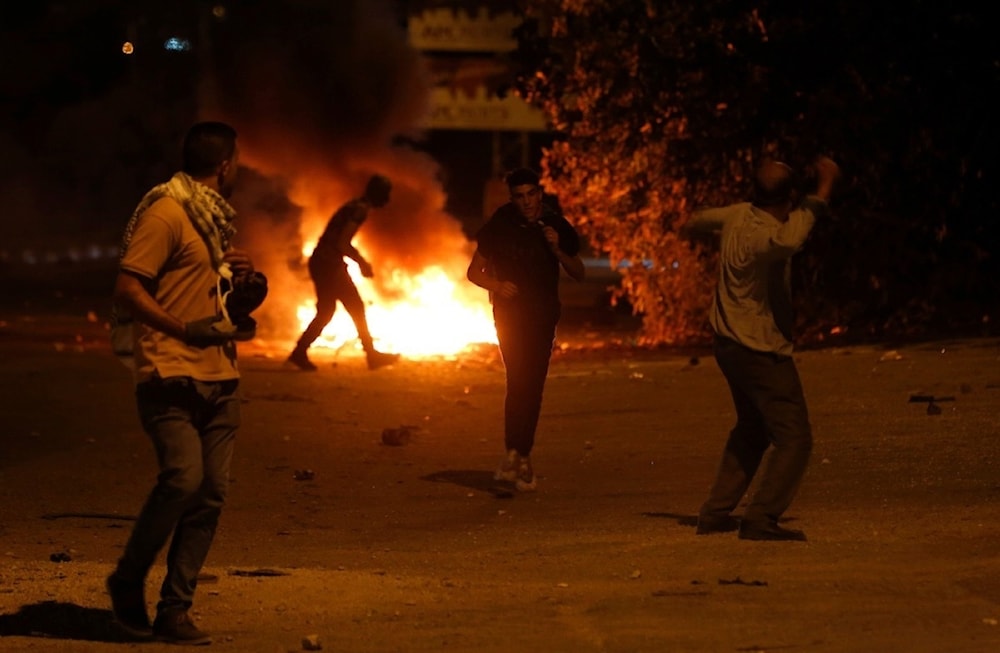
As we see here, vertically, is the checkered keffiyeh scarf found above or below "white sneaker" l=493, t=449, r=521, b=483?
above

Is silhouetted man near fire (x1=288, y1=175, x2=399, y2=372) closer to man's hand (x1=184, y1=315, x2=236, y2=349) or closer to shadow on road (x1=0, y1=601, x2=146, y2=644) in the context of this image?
shadow on road (x1=0, y1=601, x2=146, y2=644)

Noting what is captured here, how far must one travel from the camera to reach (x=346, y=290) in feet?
53.9

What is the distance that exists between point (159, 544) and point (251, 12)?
16.7 m

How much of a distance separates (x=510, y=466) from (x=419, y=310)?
10381 mm

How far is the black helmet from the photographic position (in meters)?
16.3

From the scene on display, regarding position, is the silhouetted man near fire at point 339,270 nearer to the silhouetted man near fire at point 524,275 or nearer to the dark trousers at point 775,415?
the silhouetted man near fire at point 524,275

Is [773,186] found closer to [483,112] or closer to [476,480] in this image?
[476,480]

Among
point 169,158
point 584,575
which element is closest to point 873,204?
point 584,575

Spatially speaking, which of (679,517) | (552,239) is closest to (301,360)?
(552,239)

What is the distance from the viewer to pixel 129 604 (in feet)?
21.1

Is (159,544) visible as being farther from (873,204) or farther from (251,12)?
(251,12)

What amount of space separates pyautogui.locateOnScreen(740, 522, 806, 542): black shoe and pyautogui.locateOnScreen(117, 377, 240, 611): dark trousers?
2.64m

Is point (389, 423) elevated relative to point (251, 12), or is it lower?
lower

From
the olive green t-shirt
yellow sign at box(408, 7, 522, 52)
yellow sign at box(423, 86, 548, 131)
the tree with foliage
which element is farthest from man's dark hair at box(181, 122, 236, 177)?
yellow sign at box(423, 86, 548, 131)
